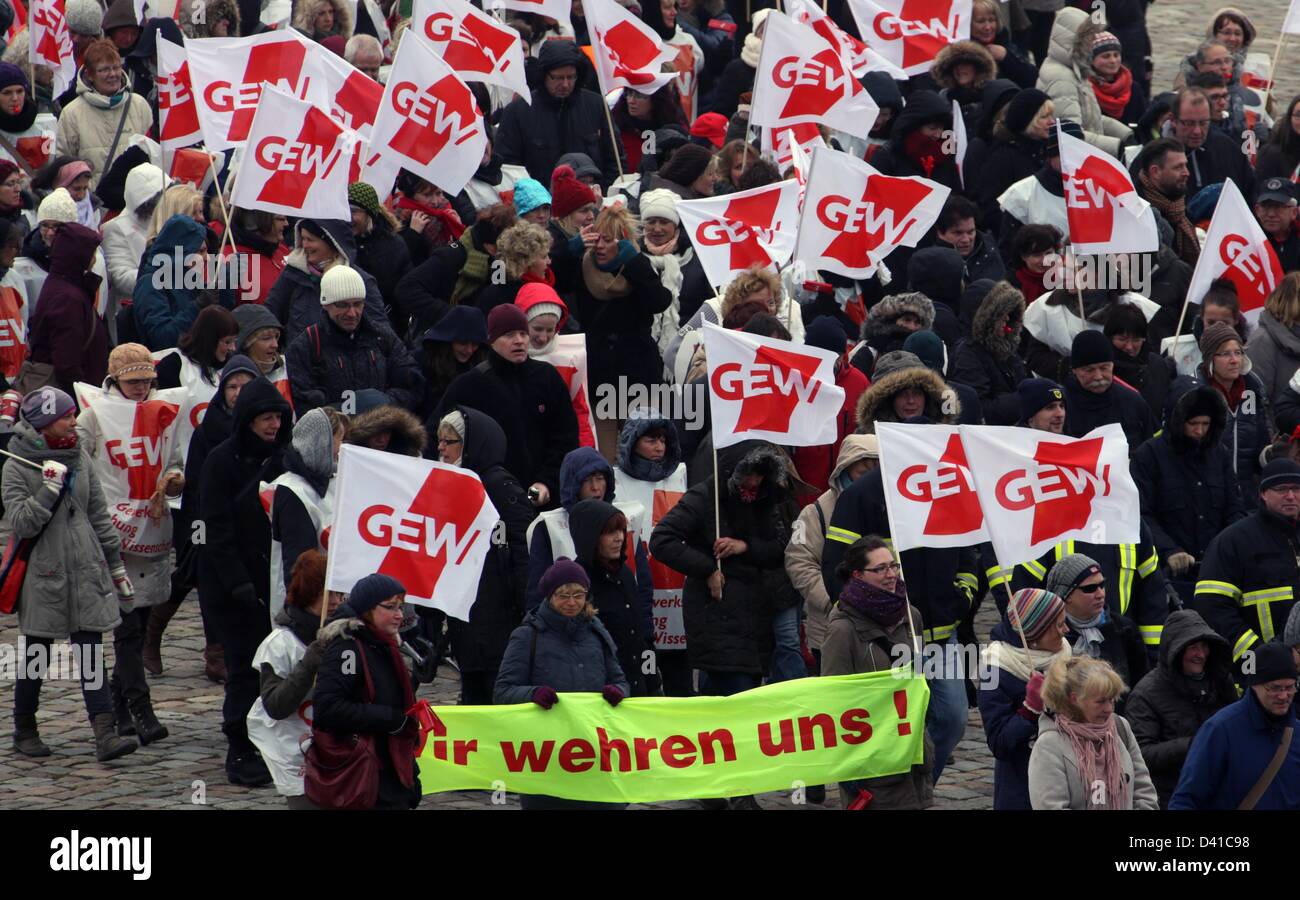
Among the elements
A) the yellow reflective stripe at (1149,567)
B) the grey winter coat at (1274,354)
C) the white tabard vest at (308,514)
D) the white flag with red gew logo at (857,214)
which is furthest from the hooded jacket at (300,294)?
the grey winter coat at (1274,354)

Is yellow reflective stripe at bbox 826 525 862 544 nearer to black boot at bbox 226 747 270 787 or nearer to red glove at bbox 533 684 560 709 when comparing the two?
red glove at bbox 533 684 560 709

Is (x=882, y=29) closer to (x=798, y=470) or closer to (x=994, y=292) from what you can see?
(x=994, y=292)

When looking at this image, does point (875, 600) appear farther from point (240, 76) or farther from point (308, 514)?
point (240, 76)

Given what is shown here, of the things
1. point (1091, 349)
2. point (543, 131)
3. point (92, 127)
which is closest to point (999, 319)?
point (1091, 349)

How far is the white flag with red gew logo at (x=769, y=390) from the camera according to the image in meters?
13.1

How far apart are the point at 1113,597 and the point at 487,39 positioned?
720 cm

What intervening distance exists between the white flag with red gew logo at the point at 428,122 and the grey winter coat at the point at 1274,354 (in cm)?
522

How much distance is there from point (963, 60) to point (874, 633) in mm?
7825

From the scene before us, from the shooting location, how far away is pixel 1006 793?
35.6ft

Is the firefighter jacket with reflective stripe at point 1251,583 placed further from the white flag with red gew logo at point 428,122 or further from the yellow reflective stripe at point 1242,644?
the white flag with red gew logo at point 428,122

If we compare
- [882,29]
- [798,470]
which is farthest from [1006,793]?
[882,29]

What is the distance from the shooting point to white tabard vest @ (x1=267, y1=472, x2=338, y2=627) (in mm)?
12578
